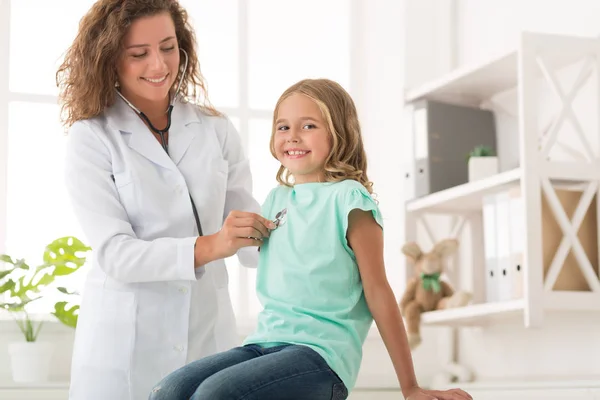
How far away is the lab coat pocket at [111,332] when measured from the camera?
1.71m

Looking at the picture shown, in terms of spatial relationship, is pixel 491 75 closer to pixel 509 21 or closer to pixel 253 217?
pixel 509 21

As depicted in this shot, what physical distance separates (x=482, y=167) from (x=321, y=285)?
133 cm

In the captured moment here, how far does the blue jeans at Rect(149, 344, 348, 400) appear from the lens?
1.27 meters

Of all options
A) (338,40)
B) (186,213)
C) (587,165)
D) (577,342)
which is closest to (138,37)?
(186,213)

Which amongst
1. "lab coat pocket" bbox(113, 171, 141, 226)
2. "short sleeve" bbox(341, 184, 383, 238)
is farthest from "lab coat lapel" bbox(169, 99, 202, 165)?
"short sleeve" bbox(341, 184, 383, 238)

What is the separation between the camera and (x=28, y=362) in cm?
261

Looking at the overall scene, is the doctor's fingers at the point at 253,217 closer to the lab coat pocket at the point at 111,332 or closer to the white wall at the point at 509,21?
the lab coat pocket at the point at 111,332

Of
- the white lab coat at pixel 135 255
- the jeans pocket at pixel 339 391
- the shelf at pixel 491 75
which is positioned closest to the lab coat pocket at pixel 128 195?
the white lab coat at pixel 135 255

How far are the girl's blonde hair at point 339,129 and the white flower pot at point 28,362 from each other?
1.38 metres

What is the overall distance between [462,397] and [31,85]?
83.8 inches

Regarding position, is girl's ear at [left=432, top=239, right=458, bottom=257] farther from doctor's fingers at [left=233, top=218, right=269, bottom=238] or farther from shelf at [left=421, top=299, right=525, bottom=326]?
doctor's fingers at [left=233, top=218, right=269, bottom=238]

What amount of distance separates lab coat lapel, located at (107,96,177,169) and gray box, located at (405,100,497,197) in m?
1.18

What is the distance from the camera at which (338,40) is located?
3.39 meters

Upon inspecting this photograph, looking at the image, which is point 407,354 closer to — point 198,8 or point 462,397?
point 462,397
